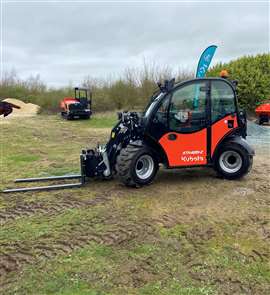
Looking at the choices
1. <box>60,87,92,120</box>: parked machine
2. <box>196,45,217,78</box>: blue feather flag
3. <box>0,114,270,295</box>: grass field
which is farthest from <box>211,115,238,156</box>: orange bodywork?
<box>60,87,92,120</box>: parked machine

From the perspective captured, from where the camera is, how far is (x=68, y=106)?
20.4 metres

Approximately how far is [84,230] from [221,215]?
6.00 ft

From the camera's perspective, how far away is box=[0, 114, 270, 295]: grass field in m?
3.57

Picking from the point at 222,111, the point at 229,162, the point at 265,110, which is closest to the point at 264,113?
the point at 265,110

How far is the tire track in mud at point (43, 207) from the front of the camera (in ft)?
17.2

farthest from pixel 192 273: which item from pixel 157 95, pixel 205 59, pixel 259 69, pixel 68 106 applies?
pixel 68 106

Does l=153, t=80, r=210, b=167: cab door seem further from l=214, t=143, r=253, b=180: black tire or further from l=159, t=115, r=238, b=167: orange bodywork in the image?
l=214, t=143, r=253, b=180: black tire

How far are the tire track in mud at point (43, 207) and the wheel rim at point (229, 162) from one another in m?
2.23

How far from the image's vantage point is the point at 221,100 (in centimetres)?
679

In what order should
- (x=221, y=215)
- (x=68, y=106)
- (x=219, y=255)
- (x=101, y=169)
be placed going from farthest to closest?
(x=68, y=106), (x=101, y=169), (x=221, y=215), (x=219, y=255)

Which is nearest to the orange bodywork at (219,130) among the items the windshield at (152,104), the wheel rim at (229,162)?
the wheel rim at (229,162)

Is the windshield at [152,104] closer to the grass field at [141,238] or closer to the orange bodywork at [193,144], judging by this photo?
the orange bodywork at [193,144]

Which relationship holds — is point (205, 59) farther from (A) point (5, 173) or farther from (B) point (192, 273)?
(B) point (192, 273)

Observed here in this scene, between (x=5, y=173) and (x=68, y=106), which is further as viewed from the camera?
(x=68, y=106)
